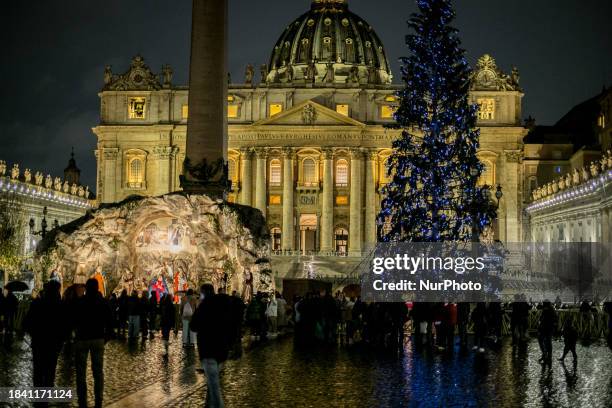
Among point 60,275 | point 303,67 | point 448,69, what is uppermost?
point 303,67

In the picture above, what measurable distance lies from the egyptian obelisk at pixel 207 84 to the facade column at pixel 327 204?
50.1 meters

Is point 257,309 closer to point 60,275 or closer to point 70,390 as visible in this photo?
point 60,275

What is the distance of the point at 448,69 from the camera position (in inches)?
1118

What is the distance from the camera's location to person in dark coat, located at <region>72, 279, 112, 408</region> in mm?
10750

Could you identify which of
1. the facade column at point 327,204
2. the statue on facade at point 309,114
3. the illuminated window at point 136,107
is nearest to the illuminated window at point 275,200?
the facade column at point 327,204

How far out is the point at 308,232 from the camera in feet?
258

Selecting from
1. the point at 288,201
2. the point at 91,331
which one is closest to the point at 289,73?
the point at 288,201

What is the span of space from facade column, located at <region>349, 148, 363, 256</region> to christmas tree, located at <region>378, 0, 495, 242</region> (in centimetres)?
4596

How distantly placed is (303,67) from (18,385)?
87.5 meters

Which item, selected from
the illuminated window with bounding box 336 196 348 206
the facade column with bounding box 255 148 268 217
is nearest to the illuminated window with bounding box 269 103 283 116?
the facade column with bounding box 255 148 268 217

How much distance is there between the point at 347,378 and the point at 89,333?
198 inches

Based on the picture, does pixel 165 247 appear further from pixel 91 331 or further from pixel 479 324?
pixel 91 331

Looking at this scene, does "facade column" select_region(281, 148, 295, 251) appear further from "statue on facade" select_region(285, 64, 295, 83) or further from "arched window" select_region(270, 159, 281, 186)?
"statue on facade" select_region(285, 64, 295, 83)

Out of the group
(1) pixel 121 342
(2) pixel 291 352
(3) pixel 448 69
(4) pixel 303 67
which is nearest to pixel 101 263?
(1) pixel 121 342
